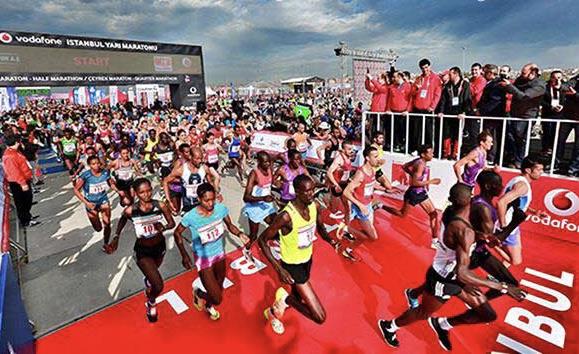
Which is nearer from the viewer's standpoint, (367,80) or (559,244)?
(559,244)

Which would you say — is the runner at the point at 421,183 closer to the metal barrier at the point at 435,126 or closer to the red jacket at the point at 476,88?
the metal barrier at the point at 435,126

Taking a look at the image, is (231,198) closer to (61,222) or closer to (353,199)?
(61,222)

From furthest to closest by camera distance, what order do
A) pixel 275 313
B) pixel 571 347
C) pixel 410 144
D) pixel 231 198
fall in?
pixel 231 198
pixel 410 144
pixel 275 313
pixel 571 347

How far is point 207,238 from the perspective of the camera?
355 centimetres

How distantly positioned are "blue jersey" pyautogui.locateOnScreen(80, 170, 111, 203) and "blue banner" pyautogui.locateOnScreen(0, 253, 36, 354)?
7.48ft

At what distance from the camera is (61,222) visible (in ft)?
24.2

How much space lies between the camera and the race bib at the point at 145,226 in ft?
12.0

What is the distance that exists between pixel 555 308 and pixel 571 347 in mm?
643

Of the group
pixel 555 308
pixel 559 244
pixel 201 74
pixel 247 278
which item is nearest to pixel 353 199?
pixel 247 278

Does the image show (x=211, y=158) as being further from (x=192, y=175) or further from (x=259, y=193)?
(x=259, y=193)

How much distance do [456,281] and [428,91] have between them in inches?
219

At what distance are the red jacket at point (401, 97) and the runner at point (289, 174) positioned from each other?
409 centimetres

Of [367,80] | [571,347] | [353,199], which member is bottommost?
[571,347]

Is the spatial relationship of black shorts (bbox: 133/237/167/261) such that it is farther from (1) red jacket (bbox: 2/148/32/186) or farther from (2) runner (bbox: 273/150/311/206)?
(1) red jacket (bbox: 2/148/32/186)
